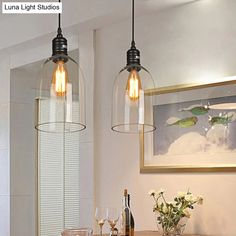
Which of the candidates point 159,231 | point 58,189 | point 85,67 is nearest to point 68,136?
point 58,189

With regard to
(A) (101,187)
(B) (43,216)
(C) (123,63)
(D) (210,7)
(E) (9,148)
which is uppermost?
(D) (210,7)

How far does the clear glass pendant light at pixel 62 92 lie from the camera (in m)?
2.21

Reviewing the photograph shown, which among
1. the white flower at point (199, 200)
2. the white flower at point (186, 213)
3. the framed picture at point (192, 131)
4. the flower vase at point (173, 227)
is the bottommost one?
the flower vase at point (173, 227)

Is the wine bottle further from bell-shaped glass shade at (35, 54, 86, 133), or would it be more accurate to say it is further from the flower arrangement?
bell-shaped glass shade at (35, 54, 86, 133)

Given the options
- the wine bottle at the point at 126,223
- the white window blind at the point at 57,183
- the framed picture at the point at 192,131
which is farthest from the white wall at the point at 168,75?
the white window blind at the point at 57,183

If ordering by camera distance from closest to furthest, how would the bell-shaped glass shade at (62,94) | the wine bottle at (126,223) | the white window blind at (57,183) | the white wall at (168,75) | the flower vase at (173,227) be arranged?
the bell-shaped glass shade at (62,94)
the wine bottle at (126,223)
the flower vase at (173,227)
the white wall at (168,75)
the white window blind at (57,183)

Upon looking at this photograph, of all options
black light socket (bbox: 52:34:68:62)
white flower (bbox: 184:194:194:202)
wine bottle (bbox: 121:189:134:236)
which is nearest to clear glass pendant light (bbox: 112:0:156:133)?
black light socket (bbox: 52:34:68:62)

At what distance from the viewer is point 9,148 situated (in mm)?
4406

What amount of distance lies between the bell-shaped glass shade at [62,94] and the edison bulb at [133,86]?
21 centimetres

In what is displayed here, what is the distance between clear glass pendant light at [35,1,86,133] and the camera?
2.21m

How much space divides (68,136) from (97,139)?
151 cm

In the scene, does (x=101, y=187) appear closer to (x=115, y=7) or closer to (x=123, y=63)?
(x=123, y=63)

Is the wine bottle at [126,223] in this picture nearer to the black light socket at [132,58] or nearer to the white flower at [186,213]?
the white flower at [186,213]

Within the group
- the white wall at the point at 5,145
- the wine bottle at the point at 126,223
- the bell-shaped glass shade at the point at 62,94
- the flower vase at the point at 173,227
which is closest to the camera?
the bell-shaped glass shade at the point at 62,94
